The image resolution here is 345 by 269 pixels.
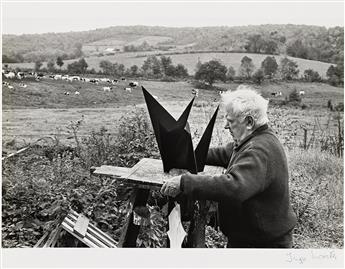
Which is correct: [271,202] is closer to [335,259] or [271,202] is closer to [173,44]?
[335,259]

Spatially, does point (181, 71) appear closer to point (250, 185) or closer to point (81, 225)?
point (81, 225)

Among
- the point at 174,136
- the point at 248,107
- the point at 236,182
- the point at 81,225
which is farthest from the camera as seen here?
the point at 81,225

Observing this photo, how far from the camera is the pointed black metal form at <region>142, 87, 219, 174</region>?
10.9 feet

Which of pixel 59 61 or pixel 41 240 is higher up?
pixel 59 61

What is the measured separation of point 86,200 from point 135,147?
1016 mm

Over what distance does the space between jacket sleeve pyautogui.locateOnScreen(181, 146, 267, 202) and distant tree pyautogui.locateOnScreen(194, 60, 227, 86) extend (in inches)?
98.6

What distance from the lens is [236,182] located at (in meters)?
2.83

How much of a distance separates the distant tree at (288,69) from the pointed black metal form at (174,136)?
2.34 meters

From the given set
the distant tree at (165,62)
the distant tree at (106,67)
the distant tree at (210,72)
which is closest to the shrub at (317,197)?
the distant tree at (210,72)

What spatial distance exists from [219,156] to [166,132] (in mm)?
633

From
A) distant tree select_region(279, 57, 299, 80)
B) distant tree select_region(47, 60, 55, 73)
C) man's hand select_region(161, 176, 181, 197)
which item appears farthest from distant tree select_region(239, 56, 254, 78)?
man's hand select_region(161, 176, 181, 197)

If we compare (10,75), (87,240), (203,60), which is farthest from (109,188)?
(203,60)

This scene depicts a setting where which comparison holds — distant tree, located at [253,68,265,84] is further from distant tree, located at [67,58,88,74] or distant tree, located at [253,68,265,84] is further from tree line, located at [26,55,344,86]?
distant tree, located at [67,58,88,74]

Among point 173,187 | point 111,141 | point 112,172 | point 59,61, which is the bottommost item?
point 111,141
